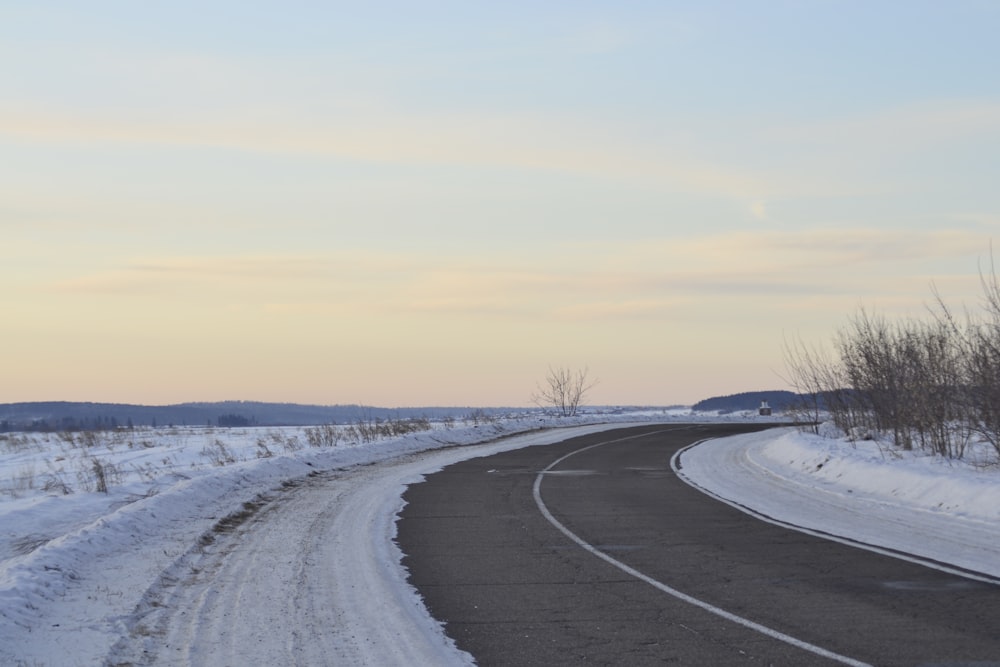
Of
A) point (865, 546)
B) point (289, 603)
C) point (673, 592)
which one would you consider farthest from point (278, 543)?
point (865, 546)

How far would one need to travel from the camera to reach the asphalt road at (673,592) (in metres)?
7.75

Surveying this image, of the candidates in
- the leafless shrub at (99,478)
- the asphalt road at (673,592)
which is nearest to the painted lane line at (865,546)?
the asphalt road at (673,592)

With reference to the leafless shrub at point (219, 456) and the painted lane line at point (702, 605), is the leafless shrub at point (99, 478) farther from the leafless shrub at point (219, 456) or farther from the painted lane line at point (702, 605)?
the painted lane line at point (702, 605)

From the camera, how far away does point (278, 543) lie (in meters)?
13.5

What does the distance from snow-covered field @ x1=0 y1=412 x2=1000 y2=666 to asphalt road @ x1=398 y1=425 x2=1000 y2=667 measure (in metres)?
0.62

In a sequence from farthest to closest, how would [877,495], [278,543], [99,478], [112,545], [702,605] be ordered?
1. [99,478]
2. [877,495]
3. [278,543]
4. [112,545]
5. [702,605]

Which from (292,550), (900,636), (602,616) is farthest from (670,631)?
(292,550)

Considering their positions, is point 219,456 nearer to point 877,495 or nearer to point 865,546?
point 877,495

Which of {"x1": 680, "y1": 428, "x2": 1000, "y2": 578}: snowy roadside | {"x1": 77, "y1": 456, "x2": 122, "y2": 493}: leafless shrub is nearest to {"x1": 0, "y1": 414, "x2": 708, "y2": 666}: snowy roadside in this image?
{"x1": 77, "y1": 456, "x2": 122, "y2": 493}: leafless shrub

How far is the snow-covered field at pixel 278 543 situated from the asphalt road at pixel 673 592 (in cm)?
62

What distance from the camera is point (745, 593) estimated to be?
32.7ft

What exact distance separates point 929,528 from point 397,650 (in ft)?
30.3

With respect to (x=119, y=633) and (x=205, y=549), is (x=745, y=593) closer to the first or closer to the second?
(x=119, y=633)

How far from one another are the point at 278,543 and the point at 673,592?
19.0 ft
